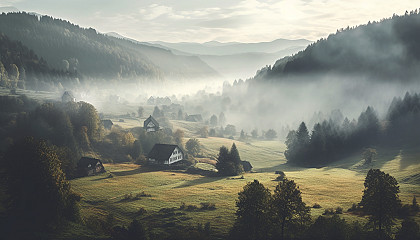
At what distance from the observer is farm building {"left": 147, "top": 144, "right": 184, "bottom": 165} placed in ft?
324

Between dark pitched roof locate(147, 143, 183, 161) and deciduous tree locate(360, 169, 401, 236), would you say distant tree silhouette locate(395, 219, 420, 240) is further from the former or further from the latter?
dark pitched roof locate(147, 143, 183, 161)

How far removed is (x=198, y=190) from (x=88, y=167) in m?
31.6

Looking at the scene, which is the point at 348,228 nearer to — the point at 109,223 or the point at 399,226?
the point at 399,226

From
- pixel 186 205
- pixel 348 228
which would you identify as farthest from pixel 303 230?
pixel 186 205

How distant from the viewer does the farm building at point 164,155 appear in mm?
98650

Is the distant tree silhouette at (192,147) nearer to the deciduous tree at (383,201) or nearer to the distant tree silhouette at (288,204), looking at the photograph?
the distant tree silhouette at (288,204)

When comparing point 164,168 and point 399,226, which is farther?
point 164,168

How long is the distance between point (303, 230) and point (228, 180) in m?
39.9

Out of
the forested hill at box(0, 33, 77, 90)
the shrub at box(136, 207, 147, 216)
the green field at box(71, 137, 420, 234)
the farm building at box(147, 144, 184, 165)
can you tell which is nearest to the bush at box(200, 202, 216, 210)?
the green field at box(71, 137, 420, 234)

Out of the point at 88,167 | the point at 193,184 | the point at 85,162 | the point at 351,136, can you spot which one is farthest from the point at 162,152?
the point at 351,136

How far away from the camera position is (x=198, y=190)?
2606 inches

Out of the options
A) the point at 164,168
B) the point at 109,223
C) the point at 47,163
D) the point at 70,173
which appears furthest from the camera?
the point at 164,168

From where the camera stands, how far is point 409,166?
86.9 metres

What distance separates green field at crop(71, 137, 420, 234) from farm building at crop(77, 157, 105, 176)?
3495 mm
